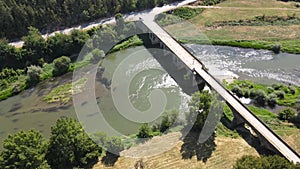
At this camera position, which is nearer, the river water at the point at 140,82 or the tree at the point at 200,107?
the tree at the point at 200,107

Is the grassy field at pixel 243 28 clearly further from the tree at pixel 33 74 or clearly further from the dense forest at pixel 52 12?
the tree at pixel 33 74

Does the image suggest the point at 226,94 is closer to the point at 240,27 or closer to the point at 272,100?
the point at 272,100

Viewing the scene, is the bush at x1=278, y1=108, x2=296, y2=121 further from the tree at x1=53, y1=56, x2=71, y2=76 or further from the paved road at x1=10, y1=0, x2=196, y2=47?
the paved road at x1=10, y1=0, x2=196, y2=47

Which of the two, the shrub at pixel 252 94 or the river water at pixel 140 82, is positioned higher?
the river water at pixel 140 82

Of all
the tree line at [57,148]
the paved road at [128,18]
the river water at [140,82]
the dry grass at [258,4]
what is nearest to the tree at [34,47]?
the paved road at [128,18]

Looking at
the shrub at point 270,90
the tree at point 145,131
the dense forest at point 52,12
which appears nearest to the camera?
the tree at point 145,131

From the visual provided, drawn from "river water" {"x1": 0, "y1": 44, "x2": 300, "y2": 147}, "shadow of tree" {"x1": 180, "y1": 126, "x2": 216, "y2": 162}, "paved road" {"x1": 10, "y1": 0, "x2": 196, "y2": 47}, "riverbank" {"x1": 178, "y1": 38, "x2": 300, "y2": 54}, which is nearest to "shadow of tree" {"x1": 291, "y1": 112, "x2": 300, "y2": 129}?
"river water" {"x1": 0, "y1": 44, "x2": 300, "y2": 147}

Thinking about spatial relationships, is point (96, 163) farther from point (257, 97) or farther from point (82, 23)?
point (82, 23)
